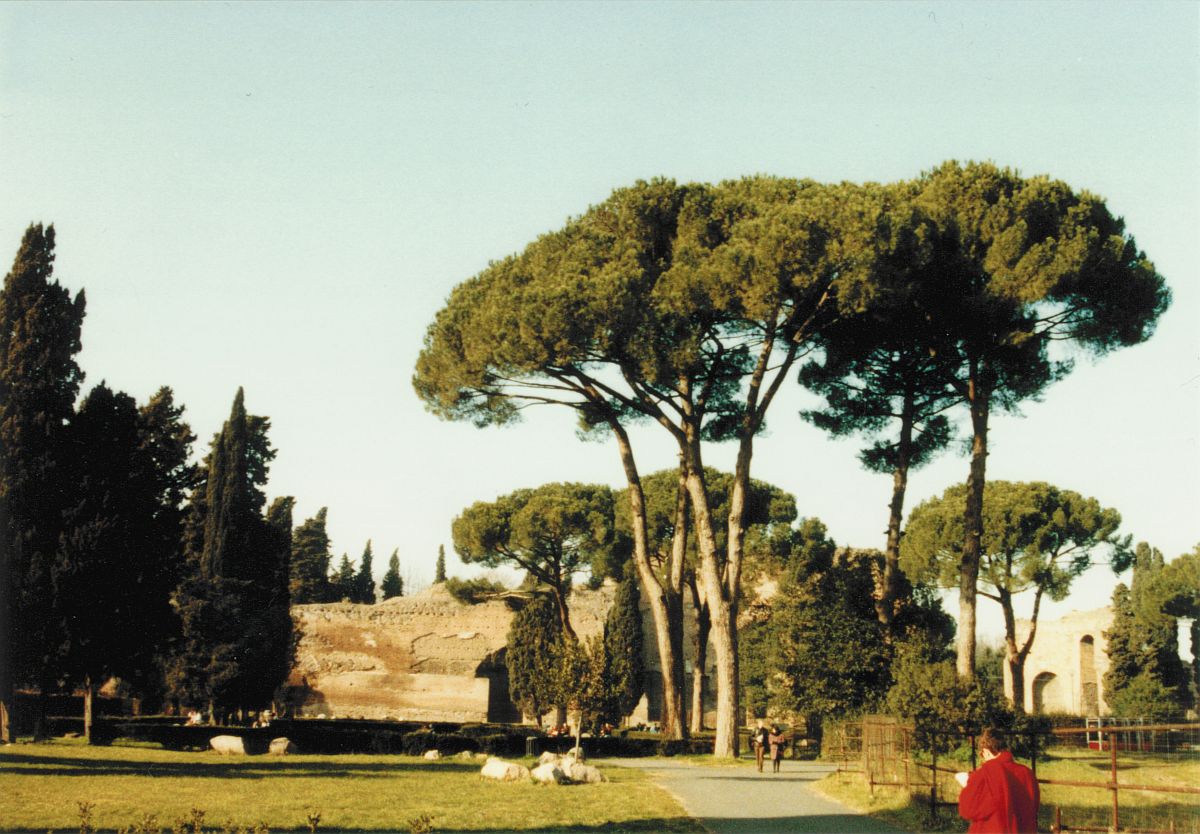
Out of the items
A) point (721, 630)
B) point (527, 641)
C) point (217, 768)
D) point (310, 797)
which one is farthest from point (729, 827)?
point (527, 641)

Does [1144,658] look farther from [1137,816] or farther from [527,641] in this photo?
[1137,816]

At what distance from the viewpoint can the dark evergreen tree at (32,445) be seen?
16500 millimetres

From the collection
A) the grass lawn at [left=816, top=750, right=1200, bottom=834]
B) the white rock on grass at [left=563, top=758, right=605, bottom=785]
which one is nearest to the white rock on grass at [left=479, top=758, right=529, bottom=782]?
the white rock on grass at [left=563, top=758, right=605, bottom=785]

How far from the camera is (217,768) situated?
49.9ft

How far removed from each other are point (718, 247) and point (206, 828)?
37.6 feet

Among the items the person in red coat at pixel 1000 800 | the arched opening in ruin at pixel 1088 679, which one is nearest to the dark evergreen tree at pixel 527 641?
the arched opening in ruin at pixel 1088 679

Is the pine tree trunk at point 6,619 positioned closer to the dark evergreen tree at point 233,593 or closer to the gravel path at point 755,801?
the dark evergreen tree at point 233,593

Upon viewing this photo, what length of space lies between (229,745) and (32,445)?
5996 mm

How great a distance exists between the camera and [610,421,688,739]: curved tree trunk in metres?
19.7

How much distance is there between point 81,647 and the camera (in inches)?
702

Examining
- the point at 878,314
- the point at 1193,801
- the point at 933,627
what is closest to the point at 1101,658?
the point at 933,627

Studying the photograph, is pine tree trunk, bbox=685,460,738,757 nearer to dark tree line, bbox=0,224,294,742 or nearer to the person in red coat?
dark tree line, bbox=0,224,294,742

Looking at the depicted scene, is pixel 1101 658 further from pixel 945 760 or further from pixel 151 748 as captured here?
pixel 151 748

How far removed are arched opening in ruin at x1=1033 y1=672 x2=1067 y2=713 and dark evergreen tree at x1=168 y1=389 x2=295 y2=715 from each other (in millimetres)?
26149
